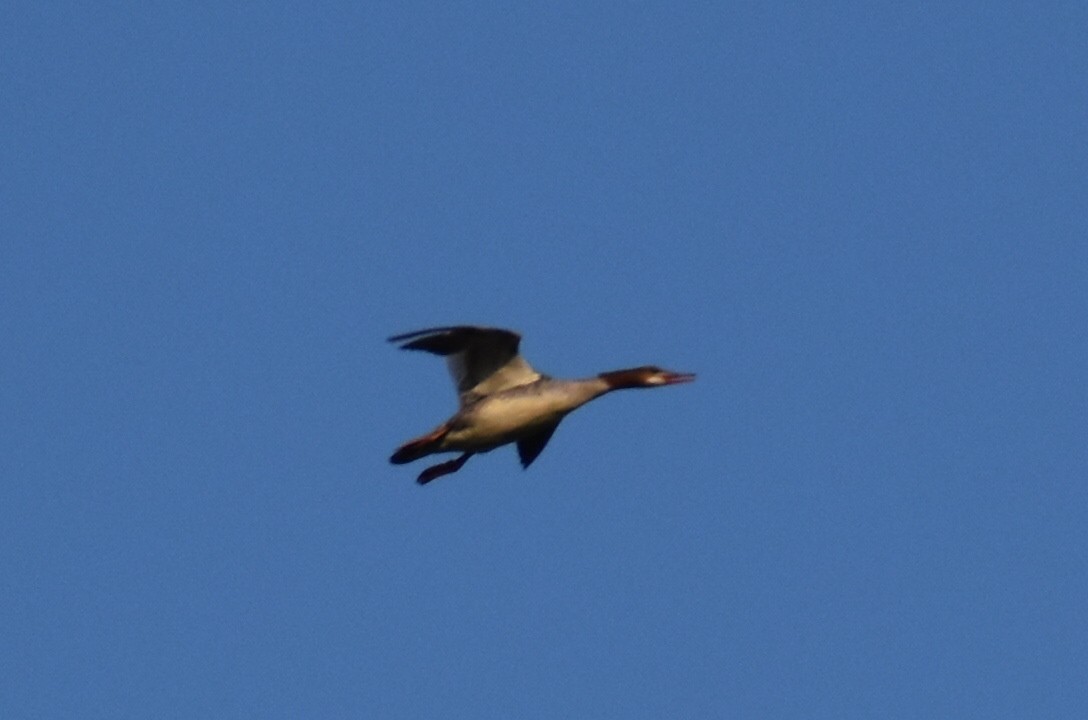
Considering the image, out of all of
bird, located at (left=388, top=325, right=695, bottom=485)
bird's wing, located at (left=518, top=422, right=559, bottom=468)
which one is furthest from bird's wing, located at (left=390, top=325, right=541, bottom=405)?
bird's wing, located at (left=518, top=422, right=559, bottom=468)

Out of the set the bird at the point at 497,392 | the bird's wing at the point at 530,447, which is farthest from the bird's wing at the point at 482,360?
the bird's wing at the point at 530,447

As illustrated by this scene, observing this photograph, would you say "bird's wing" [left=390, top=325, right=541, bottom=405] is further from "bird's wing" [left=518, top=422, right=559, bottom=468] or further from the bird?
"bird's wing" [left=518, top=422, right=559, bottom=468]

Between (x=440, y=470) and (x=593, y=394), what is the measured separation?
1.90 metres

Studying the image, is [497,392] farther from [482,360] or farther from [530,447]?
[530,447]

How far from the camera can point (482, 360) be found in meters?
25.6

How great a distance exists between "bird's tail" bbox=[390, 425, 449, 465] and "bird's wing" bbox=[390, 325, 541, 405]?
0.38m

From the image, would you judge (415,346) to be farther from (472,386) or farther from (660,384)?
(660,384)

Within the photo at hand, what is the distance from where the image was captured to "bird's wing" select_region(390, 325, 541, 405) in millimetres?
25281

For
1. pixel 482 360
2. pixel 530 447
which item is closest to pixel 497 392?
A: pixel 482 360

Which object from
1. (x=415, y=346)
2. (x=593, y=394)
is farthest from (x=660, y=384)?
(x=415, y=346)

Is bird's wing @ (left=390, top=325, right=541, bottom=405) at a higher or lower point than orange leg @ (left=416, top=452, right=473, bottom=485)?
higher

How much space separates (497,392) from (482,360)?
0.32 m

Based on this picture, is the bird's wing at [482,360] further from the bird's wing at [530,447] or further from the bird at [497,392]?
the bird's wing at [530,447]

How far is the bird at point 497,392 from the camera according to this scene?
25.4 meters
